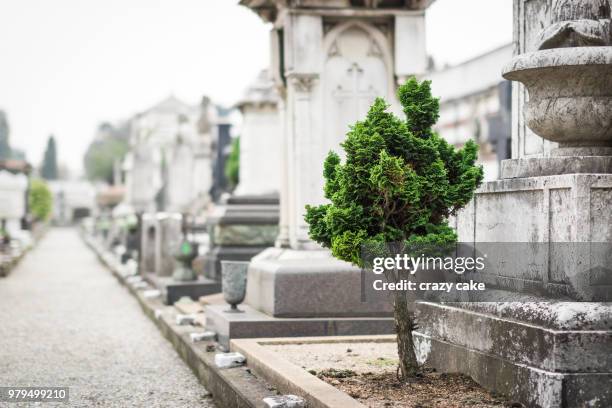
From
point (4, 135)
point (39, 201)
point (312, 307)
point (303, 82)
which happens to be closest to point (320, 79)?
point (303, 82)

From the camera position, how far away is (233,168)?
27.0 metres

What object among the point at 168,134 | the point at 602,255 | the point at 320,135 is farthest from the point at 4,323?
the point at 168,134

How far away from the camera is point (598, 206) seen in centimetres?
441

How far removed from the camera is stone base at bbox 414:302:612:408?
409 centimetres

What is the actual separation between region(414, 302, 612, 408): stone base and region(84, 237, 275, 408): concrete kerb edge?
131cm

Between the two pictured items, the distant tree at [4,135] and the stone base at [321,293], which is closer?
the stone base at [321,293]

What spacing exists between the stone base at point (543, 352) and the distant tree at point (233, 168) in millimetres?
22161

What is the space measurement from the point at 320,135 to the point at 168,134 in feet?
116

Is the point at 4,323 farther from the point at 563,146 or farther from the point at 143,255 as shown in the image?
the point at 563,146

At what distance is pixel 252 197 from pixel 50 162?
11503cm

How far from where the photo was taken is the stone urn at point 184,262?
502 inches

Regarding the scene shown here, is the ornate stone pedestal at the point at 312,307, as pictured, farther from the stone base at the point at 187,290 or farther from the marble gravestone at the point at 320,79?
the stone base at the point at 187,290

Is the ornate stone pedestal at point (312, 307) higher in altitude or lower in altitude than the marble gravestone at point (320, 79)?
lower

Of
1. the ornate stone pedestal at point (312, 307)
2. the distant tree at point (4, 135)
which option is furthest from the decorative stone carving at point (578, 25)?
the distant tree at point (4, 135)
